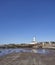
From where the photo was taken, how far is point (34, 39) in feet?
325

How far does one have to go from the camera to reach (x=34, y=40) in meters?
98.9

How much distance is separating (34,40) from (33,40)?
629 millimetres

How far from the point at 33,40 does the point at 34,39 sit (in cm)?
89

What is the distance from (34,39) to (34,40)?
66 cm

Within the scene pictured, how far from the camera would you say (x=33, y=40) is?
99000 millimetres
